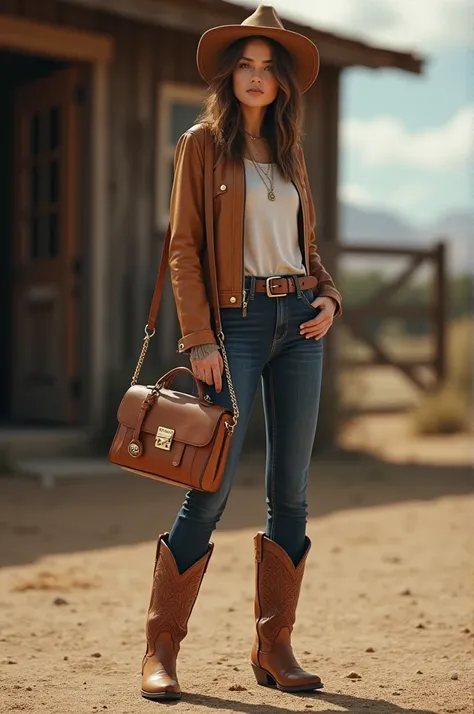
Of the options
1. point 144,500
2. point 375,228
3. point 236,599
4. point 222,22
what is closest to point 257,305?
point 236,599

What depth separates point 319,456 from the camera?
9711 millimetres

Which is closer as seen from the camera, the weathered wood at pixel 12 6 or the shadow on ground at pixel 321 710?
the shadow on ground at pixel 321 710

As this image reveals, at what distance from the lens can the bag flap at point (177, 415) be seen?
3.33 m

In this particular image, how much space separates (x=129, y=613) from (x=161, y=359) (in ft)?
16.0

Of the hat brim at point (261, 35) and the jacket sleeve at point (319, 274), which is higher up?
the hat brim at point (261, 35)

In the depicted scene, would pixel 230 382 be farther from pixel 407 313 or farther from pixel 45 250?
pixel 407 313

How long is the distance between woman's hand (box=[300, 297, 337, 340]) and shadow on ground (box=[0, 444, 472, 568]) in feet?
8.60

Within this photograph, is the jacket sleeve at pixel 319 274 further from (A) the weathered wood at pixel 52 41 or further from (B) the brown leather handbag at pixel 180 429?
(A) the weathered wood at pixel 52 41

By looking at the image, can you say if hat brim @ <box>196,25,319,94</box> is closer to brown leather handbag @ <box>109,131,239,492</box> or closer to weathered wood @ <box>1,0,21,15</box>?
brown leather handbag @ <box>109,131,239,492</box>

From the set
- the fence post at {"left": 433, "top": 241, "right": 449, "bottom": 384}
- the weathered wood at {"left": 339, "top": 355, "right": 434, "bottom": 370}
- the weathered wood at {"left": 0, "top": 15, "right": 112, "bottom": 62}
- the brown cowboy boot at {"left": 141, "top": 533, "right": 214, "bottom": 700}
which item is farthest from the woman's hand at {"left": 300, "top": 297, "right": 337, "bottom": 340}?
the fence post at {"left": 433, "top": 241, "right": 449, "bottom": 384}

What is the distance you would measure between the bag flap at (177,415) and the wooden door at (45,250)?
5645 mm

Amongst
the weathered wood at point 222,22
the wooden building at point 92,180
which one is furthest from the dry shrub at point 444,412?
the weathered wood at point 222,22

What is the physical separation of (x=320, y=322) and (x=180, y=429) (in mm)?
540

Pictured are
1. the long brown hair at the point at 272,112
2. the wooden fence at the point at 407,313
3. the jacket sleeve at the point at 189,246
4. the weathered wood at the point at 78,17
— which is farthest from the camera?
the wooden fence at the point at 407,313
